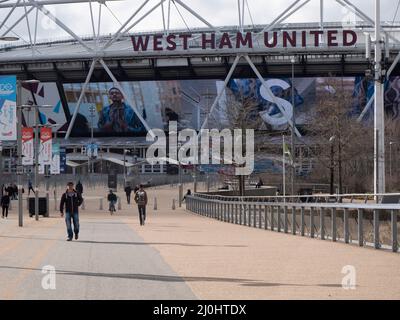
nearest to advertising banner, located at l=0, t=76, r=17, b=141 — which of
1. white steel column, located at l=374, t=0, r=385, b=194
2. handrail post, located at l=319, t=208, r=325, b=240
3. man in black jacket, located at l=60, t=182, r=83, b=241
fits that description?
man in black jacket, located at l=60, t=182, r=83, b=241

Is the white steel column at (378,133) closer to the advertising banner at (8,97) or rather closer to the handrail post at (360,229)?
the handrail post at (360,229)

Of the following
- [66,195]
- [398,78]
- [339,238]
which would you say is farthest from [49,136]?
[398,78]

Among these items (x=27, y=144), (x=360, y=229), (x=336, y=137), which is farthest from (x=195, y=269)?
(x=336, y=137)

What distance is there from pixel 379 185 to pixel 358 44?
182 ft

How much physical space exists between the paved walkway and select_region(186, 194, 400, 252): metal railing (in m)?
0.50

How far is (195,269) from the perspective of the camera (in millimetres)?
14820

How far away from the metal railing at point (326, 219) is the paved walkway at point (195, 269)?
50cm

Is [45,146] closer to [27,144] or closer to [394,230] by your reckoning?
[27,144]

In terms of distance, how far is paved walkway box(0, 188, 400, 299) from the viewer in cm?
1138

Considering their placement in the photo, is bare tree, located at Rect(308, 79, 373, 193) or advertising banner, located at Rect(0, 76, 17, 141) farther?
bare tree, located at Rect(308, 79, 373, 193)

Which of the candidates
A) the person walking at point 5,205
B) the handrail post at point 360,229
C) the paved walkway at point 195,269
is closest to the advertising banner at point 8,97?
the paved walkway at point 195,269

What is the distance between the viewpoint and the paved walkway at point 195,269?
11.4 m
